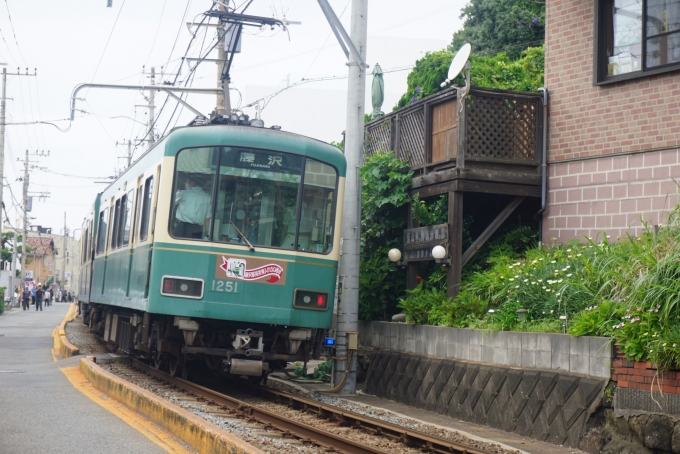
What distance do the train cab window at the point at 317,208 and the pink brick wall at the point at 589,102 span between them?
3.44 m

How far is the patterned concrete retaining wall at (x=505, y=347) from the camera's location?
8.37 meters

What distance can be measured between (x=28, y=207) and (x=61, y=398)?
5378 centimetres

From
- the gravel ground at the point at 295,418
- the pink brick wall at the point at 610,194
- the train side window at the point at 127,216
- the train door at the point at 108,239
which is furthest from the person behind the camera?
the train door at the point at 108,239

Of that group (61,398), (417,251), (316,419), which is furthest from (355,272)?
(61,398)

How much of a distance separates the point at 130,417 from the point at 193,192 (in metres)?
3.00

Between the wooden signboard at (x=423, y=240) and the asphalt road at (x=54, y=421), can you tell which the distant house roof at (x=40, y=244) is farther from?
the wooden signboard at (x=423, y=240)

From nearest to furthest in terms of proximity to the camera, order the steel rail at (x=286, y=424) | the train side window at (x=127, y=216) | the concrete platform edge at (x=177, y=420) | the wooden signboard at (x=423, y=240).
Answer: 1. the concrete platform edge at (x=177, y=420)
2. the steel rail at (x=286, y=424)
3. the wooden signboard at (x=423, y=240)
4. the train side window at (x=127, y=216)

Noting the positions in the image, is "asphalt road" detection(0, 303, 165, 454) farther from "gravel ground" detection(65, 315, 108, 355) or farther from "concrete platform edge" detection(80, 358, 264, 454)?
"gravel ground" detection(65, 315, 108, 355)

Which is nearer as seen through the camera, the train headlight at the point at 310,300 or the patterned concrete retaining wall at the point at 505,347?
the patterned concrete retaining wall at the point at 505,347

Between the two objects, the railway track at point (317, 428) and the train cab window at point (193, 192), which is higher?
the train cab window at point (193, 192)

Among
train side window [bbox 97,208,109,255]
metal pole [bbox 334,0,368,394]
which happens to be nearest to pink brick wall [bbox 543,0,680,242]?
metal pole [bbox 334,0,368,394]

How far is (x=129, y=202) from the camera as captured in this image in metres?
14.0

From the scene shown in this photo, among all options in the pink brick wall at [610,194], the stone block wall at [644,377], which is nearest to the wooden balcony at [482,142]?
the pink brick wall at [610,194]

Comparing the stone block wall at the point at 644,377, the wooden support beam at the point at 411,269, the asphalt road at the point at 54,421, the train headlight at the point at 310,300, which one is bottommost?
the asphalt road at the point at 54,421
